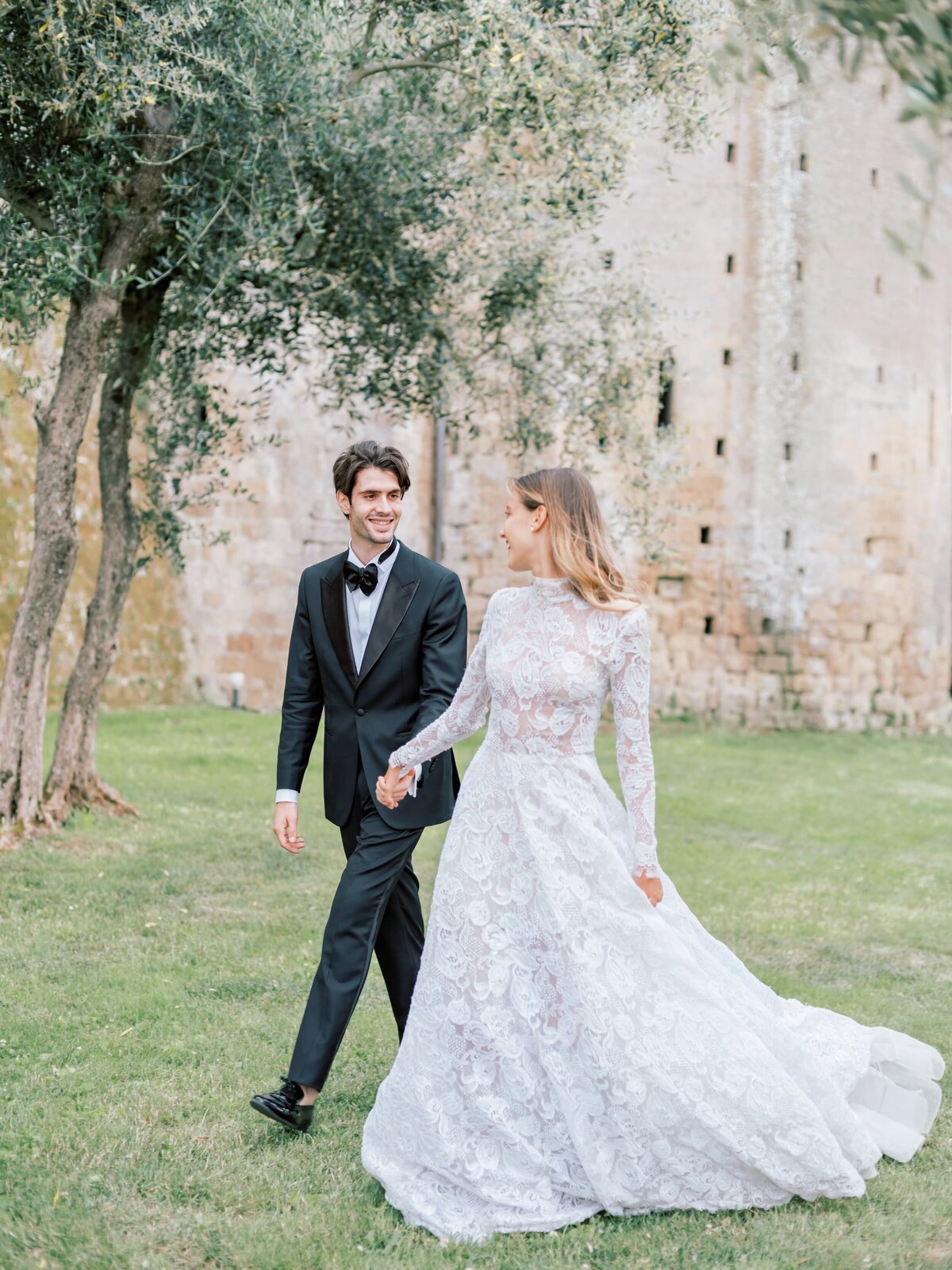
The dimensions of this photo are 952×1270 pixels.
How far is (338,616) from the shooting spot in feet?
13.8

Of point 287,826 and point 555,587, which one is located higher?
point 555,587

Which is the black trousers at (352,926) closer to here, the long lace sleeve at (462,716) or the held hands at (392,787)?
the held hands at (392,787)

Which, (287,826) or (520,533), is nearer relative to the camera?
(520,533)

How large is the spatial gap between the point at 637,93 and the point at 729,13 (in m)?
0.72

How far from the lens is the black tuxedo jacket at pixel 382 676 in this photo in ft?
13.5

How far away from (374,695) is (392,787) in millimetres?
351

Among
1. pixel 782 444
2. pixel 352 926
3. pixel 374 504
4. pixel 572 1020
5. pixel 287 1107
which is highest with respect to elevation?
pixel 782 444

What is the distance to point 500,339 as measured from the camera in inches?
399

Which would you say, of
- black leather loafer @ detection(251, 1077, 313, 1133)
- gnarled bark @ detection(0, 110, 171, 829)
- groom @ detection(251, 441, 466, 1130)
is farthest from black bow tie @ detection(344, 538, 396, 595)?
gnarled bark @ detection(0, 110, 171, 829)

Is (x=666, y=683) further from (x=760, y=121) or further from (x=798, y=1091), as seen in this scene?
(x=798, y=1091)

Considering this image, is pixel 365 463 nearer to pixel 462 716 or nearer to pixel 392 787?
pixel 462 716

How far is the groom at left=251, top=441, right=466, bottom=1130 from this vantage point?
13.1 ft

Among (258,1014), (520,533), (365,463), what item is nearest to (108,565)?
(258,1014)

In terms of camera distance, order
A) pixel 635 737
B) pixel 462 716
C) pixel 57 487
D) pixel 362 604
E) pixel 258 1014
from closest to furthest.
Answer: pixel 635 737
pixel 462 716
pixel 362 604
pixel 258 1014
pixel 57 487
